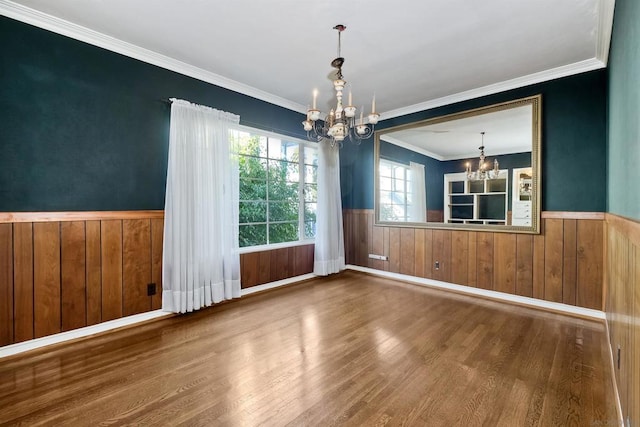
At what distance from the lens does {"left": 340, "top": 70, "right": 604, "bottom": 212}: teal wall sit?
304 cm

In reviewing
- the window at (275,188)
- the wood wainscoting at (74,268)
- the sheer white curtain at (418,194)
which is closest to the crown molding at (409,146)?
the sheer white curtain at (418,194)

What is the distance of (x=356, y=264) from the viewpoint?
206 inches

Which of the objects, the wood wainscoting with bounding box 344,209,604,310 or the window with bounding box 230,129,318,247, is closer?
the wood wainscoting with bounding box 344,209,604,310

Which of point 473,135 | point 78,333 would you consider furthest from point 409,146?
point 78,333

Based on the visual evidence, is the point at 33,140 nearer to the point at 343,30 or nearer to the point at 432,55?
the point at 343,30

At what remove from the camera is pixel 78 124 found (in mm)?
2590

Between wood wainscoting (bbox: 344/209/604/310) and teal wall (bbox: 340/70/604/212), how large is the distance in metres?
0.21

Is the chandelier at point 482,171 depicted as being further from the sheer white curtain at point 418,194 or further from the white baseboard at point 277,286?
the white baseboard at point 277,286

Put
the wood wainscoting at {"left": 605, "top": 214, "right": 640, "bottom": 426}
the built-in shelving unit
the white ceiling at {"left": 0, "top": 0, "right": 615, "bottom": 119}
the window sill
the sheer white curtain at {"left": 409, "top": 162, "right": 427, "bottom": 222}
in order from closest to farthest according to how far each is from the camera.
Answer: the wood wainscoting at {"left": 605, "top": 214, "right": 640, "bottom": 426}, the white ceiling at {"left": 0, "top": 0, "right": 615, "bottom": 119}, the built-in shelving unit, the window sill, the sheer white curtain at {"left": 409, "top": 162, "right": 427, "bottom": 222}

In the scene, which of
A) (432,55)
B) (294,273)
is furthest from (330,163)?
(432,55)

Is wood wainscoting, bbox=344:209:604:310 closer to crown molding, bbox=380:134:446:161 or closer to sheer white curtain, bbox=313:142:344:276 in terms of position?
sheer white curtain, bbox=313:142:344:276

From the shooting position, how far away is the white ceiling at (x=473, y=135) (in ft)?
11.4

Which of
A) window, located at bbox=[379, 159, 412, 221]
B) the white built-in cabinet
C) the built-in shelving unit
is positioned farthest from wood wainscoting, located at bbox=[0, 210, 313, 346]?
the white built-in cabinet

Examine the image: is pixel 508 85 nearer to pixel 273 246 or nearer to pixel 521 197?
pixel 521 197
